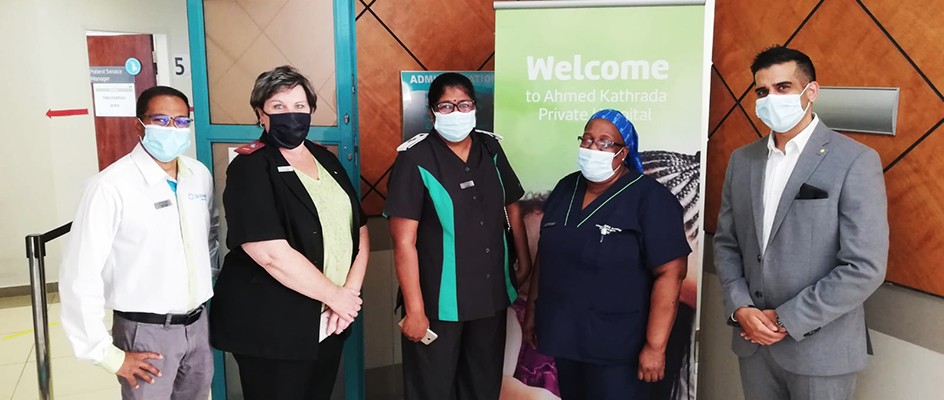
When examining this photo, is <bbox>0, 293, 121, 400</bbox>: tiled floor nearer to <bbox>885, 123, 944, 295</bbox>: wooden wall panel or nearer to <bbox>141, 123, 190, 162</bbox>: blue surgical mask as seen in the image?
<bbox>141, 123, 190, 162</bbox>: blue surgical mask

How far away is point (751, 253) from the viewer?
199cm

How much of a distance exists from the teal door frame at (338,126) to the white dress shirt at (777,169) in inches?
71.2

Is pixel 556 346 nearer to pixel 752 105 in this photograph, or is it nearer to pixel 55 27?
pixel 752 105

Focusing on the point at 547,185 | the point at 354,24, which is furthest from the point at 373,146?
the point at 547,185

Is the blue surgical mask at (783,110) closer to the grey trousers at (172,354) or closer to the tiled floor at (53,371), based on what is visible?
the grey trousers at (172,354)

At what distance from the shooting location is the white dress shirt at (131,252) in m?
1.72

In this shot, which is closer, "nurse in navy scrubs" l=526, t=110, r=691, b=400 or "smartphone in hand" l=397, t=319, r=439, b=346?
"nurse in navy scrubs" l=526, t=110, r=691, b=400

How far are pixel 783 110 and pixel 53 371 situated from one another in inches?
156

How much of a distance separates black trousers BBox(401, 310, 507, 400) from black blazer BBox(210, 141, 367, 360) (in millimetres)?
450

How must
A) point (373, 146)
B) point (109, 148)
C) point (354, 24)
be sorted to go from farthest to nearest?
point (109, 148) < point (373, 146) < point (354, 24)

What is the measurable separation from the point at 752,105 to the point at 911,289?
2.93 feet

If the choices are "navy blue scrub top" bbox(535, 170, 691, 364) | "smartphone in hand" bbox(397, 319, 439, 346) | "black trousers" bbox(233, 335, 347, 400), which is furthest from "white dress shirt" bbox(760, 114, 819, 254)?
"black trousers" bbox(233, 335, 347, 400)

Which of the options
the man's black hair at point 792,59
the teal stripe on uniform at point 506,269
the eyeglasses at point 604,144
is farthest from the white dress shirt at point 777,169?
the teal stripe on uniform at point 506,269

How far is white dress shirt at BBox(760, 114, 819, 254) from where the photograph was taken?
187cm
